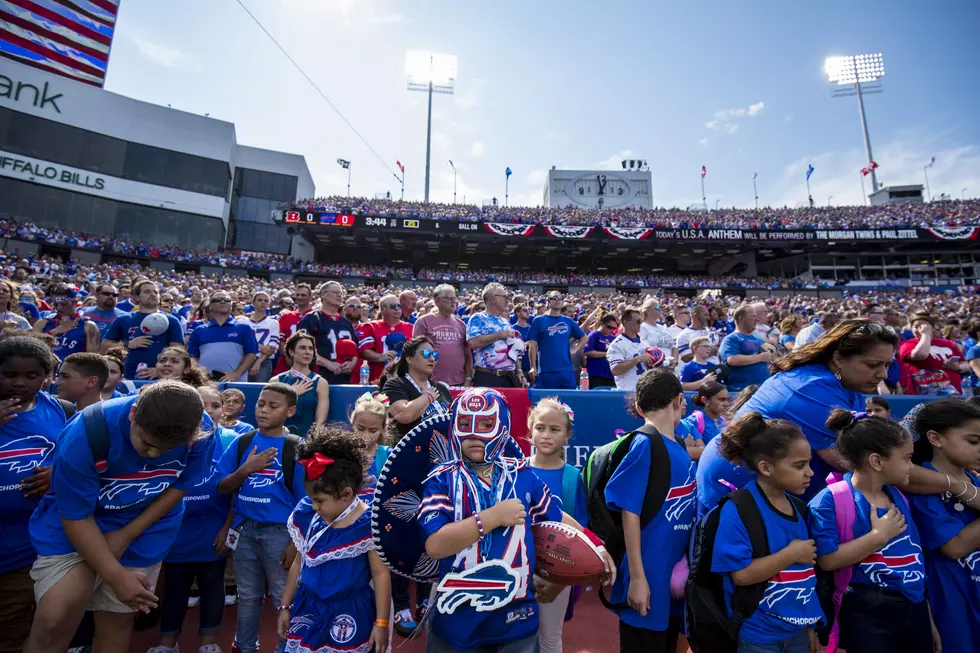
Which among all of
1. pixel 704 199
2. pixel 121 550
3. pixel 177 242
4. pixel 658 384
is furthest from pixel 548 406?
pixel 704 199

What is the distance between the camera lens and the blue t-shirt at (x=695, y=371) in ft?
17.6

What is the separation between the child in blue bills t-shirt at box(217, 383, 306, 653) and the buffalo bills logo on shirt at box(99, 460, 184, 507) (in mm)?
659

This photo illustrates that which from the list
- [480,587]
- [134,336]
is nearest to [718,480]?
[480,587]

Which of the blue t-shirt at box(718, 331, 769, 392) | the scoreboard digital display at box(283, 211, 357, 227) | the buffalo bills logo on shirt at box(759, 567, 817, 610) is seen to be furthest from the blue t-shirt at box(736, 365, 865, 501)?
the scoreboard digital display at box(283, 211, 357, 227)

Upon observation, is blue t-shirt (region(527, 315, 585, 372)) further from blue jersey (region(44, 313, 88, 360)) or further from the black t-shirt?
blue jersey (region(44, 313, 88, 360))

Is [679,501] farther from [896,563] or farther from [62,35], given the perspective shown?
[62,35]

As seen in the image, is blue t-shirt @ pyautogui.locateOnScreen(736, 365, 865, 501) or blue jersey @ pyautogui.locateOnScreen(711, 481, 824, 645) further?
blue t-shirt @ pyautogui.locateOnScreen(736, 365, 865, 501)

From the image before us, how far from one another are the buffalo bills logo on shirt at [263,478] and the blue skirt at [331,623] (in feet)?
3.23

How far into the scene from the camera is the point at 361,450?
2.58m

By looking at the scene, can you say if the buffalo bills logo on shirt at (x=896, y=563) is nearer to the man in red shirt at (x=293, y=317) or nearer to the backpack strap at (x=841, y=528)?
the backpack strap at (x=841, y=528)

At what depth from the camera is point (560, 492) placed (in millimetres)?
2906

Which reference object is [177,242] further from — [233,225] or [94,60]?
[94,60]

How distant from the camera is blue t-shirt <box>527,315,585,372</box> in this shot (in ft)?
20.5

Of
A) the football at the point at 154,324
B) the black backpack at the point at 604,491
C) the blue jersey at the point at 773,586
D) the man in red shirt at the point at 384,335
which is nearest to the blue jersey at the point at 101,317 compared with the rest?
the football at the point at 154,324
